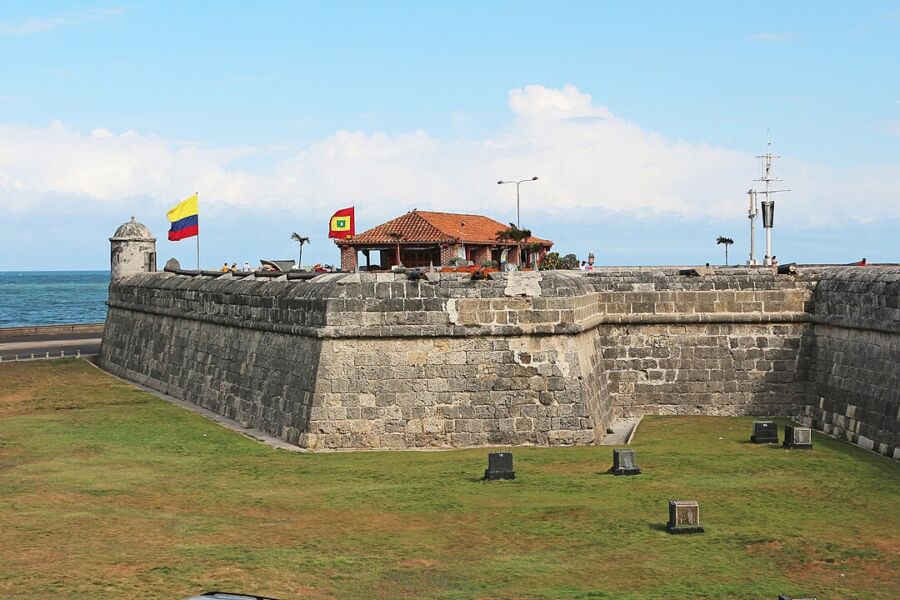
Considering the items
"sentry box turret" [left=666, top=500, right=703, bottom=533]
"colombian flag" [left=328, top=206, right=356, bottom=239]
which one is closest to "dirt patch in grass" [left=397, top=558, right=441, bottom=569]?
"sentry box turret" [left=666, top=500, right=703, bottom=533]

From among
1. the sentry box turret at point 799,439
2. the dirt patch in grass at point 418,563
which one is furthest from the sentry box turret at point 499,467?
the sentry box turret at point 799,439

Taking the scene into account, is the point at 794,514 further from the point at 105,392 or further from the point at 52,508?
the point at 105,392

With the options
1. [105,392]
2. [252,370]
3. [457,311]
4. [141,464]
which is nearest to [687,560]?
[457,311]

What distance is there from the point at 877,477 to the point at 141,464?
1449cm

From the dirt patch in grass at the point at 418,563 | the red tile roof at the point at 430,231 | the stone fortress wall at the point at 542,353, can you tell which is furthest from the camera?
the red tile roof at the point at 430,231

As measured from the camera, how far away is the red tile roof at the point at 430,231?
1983 inches

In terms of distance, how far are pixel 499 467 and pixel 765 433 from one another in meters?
7.22

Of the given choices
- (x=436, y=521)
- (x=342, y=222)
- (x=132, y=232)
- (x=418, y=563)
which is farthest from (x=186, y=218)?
(x=418, y=563)

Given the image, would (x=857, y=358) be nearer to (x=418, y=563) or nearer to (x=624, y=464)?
(x=624, y=464)

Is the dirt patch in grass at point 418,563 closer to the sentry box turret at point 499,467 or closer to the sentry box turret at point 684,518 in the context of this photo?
the sentry box turret at point 684,518

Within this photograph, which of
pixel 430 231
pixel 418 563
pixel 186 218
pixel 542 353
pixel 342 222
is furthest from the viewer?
pixel 430 231

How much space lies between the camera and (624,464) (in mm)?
21656

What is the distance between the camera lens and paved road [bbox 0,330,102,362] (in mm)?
47359

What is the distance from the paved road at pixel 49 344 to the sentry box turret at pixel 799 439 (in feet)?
99.3
